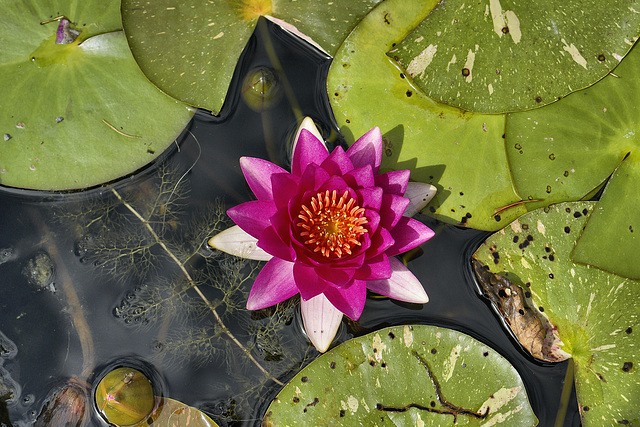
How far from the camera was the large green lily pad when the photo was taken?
2256 millimetres

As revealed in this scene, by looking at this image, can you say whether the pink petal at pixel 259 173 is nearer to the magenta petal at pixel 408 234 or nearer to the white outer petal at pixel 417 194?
the magenta petal at pixel 408 234

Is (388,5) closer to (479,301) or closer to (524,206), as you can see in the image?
(524,206)

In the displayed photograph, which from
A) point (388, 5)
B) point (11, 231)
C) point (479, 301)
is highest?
point (388, 5)

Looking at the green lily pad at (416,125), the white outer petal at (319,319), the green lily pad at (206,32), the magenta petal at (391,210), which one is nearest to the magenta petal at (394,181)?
the magenta petal at (391,210)

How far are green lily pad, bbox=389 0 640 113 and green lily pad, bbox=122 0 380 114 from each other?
1.69ft

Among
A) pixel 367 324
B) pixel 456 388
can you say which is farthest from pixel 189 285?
pixel 456 388

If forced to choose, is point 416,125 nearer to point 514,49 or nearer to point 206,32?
point 514,49

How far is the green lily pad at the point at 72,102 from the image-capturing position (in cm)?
234

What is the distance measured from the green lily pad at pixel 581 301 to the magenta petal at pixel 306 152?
123 centimetres

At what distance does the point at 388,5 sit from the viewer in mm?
2457

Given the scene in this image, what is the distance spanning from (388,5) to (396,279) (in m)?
1.65

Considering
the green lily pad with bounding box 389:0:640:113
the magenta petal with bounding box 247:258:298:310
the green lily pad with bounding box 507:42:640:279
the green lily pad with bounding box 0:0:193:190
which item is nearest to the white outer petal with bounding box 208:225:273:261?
the magenta petal with bounding box 247:258:298:310

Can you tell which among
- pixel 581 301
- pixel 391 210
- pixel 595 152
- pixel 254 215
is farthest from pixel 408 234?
pixel 595 152

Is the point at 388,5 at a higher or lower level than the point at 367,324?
higher
